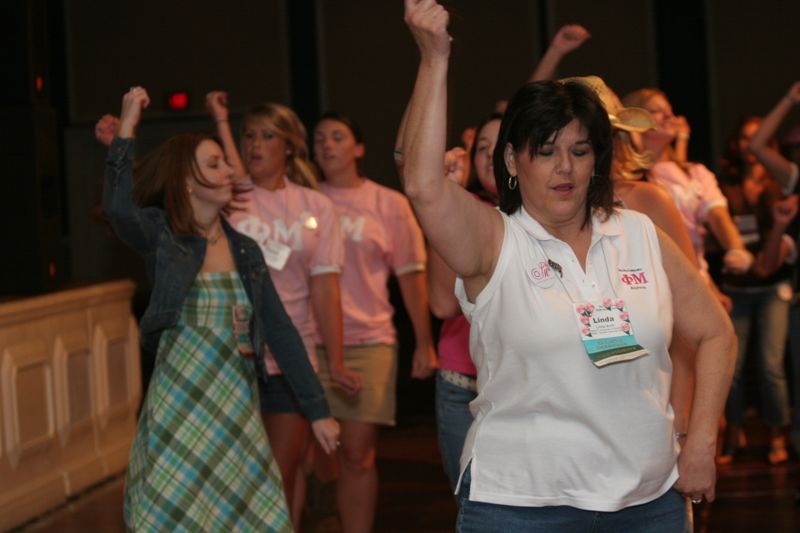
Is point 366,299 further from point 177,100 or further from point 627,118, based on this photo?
point 177,100

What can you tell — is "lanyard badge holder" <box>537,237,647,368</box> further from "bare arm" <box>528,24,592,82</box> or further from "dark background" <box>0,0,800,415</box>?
"dark background" <box>0,0,800,415</box>

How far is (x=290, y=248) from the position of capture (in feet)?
15.9

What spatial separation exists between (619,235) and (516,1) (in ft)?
26.0

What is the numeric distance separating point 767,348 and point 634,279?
4.52 meters

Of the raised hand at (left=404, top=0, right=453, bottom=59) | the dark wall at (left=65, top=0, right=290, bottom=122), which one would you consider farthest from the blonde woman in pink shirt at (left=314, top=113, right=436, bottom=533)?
the dark wall at (left=65, top=0, right=290, bottom=122)

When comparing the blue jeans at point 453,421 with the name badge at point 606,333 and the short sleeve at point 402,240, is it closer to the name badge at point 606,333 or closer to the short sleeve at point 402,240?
the name badge at point 606,333

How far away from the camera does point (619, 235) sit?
8.66 ft

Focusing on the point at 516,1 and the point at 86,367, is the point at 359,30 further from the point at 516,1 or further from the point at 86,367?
the point at 86,367

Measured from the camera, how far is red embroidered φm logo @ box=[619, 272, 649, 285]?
2570 millimetres

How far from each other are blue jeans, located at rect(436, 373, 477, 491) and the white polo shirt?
1.20 m

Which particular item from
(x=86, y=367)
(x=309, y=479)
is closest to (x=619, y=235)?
(x=309, y=479)

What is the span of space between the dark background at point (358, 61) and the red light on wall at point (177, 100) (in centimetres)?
7

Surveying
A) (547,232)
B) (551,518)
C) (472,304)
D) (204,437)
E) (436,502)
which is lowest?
(436,502)

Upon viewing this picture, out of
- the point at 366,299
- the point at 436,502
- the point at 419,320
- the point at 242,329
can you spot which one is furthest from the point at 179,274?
the point at 436,502
